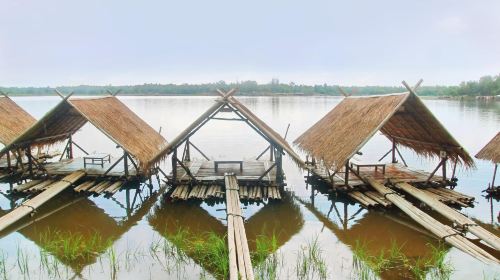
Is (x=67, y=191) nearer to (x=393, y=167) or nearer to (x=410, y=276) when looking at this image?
(x=410, y=276)

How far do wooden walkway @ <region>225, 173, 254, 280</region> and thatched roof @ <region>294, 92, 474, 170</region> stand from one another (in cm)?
349

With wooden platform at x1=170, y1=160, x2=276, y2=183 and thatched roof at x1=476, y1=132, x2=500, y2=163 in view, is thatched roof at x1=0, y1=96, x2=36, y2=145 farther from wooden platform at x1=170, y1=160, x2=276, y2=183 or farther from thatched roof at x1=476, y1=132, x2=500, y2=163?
thatched roof at x1=476, y1=132, x2=500, y2=163

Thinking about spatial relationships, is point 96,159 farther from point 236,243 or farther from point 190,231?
point 236,243

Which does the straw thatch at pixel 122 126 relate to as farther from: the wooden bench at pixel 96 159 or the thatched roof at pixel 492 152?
the thatched roof at pixel 492 152

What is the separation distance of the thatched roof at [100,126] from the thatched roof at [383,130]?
6.33 m

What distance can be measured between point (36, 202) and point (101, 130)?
3222mm

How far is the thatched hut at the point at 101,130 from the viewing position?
1298 cm

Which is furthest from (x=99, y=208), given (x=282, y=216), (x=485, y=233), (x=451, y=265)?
(x=485, y=233)

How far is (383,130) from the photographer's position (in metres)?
15.9

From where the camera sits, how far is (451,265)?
7.75 metres

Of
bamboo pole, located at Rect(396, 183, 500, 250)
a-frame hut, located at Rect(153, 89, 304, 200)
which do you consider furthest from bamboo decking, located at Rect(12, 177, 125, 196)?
bamboo pole, located at Rect(396, 183, 500, 250)

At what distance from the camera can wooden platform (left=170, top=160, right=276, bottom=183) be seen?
1292cm

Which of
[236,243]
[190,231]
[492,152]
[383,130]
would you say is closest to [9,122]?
[190,231]

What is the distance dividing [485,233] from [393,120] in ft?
21.3
